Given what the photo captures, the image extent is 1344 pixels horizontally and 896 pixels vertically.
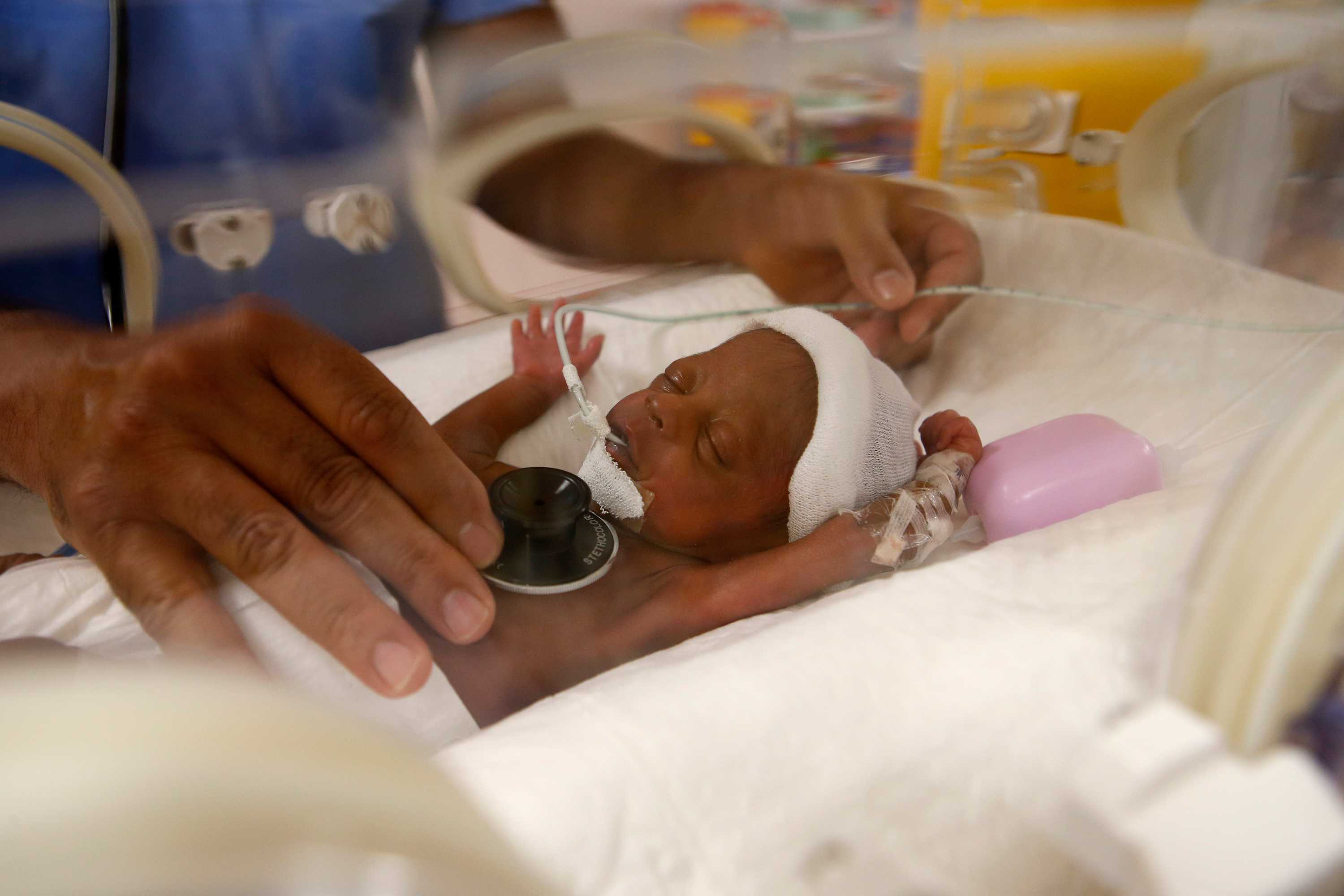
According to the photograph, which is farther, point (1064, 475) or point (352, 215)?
point (1064, 475)

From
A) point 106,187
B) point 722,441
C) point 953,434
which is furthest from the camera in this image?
point 953,434

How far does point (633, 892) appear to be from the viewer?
1.49 feet

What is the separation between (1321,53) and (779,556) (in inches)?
21.4

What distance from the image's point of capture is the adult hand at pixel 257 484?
1.50 feet

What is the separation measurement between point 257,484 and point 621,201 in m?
0.30

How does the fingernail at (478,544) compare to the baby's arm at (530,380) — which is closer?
the fingernail at (478,544)

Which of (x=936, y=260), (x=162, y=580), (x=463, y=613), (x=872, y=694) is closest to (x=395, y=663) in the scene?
(x=463, y=613)

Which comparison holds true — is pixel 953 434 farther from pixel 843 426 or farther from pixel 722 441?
pixel 722 441

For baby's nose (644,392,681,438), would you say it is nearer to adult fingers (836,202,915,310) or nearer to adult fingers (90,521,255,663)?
adult fingers (836,202,915,310)

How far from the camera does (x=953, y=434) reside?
2.66ft

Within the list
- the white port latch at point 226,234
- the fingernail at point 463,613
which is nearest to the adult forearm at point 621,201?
the white port latch at point 226,234

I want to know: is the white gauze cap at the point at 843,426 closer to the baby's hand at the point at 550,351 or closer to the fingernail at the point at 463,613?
the baby's hand at the point at 550,351

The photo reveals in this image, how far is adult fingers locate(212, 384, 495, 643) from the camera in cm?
46

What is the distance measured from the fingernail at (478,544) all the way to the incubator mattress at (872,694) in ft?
0.33
